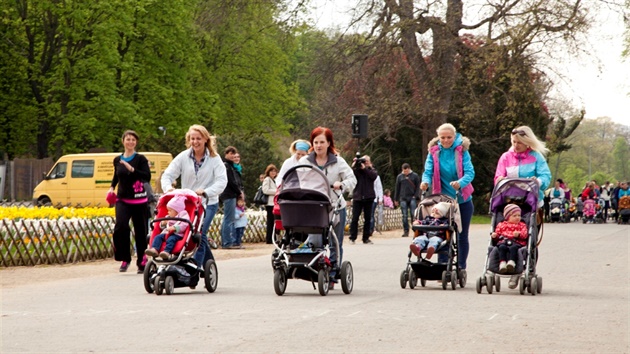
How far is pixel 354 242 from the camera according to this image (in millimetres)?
26125

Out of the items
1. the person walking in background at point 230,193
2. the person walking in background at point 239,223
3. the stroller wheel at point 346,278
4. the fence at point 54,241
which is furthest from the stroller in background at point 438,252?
the person walking in background at point 239,223

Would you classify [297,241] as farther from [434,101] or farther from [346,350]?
[434,101]

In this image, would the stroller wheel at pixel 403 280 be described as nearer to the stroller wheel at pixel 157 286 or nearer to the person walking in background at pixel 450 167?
the person walking in background at pixel 450 167

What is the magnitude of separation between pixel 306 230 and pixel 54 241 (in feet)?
25.2

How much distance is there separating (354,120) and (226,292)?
18.1 metres

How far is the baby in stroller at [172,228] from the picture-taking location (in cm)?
1230

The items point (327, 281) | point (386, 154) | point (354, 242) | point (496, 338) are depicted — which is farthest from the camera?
point (386, 154)

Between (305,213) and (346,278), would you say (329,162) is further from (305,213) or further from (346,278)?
(346,278)

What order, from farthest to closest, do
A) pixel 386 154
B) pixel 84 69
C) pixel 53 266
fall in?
1. pixel 386 154
2. pixel 84 69
3. pixel 53 266

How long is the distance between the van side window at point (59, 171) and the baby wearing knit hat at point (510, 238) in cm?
2933

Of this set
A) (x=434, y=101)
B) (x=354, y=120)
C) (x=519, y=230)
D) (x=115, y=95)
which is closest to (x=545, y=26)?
(x=434, y=101)

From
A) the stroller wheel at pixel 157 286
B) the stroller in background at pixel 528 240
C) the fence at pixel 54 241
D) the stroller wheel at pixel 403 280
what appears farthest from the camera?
the fence at pixel 54 241

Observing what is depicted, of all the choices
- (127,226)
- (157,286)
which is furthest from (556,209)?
(157,286)

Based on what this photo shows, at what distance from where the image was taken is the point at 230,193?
22.6 metres
